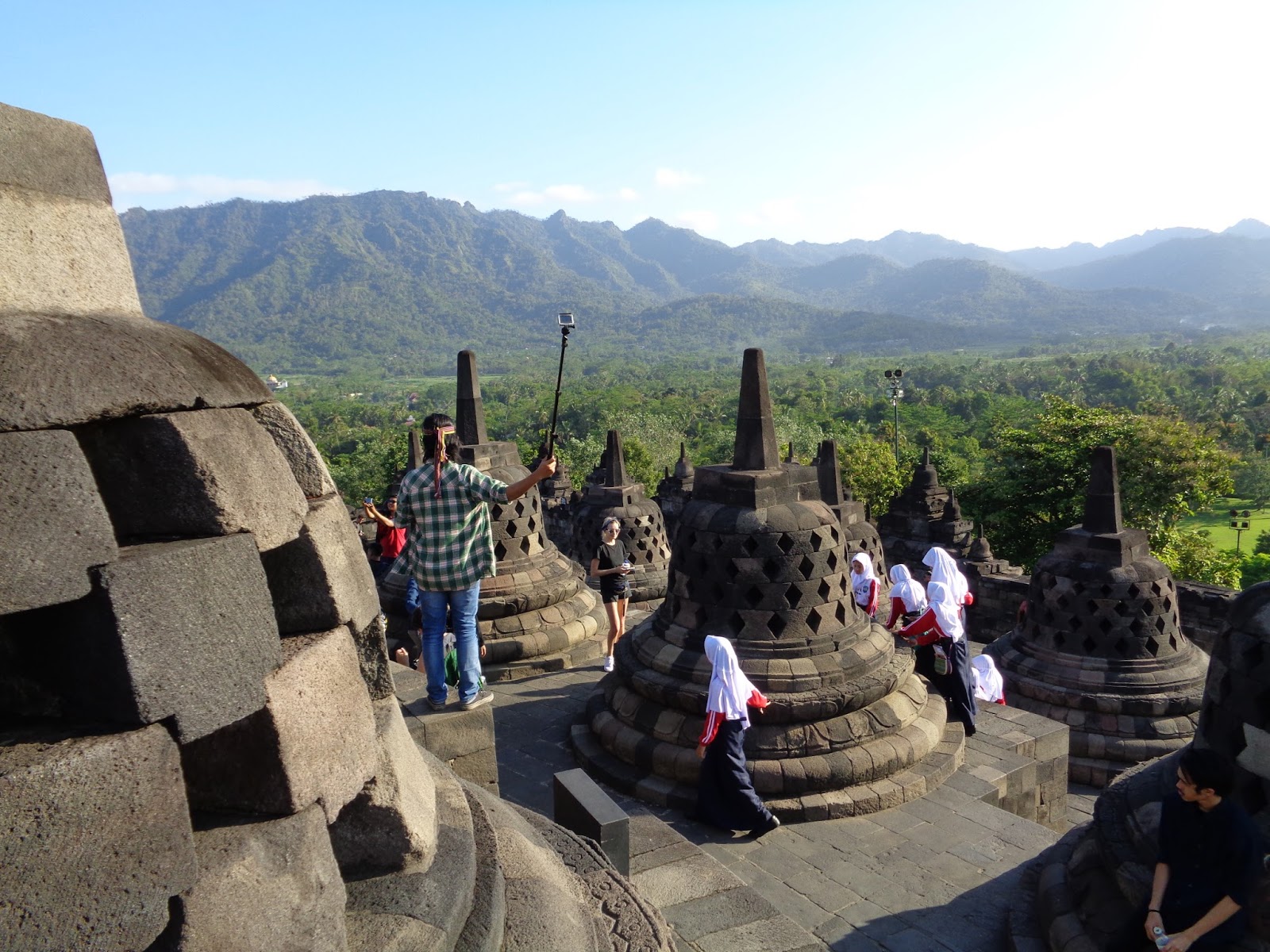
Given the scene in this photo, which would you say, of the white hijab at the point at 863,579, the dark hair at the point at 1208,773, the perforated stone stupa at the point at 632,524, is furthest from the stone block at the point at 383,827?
the perforated stone stupa at the point at 632,524

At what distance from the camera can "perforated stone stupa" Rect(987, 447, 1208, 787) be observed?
8.52 m

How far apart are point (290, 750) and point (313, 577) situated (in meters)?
0.43

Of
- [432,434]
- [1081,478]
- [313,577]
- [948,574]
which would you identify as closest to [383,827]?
[313,577]

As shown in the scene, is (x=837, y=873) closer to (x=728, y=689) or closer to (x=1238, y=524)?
(x=728, y=689)

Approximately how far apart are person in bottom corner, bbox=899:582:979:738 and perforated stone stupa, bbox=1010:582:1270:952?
98.4 inches

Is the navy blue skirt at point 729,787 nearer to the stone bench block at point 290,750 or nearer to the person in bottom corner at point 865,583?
the stone bench block at point 290,750

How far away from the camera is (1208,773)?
10.0 feet

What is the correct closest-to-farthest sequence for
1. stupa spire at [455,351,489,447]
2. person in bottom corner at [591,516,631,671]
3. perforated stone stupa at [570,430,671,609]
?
person in bottom corner at [591,516,631,671]
stupa spire at [455,351,489,447]
perforated stone stupa at [570,430,671,609]

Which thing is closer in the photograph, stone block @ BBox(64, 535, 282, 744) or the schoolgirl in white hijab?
stone block @ BBox(64, 535, 282, 744)

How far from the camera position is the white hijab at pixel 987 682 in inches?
317

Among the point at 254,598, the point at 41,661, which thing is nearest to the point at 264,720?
the point at 254,598

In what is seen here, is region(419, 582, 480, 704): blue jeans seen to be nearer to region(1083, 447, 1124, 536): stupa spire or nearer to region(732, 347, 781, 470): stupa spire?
region(732, 347, 781, 470): stupa spire

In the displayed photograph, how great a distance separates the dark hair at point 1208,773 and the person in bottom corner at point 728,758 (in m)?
2.45

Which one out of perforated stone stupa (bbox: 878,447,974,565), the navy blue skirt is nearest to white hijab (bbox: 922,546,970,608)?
the navy blue skirt
